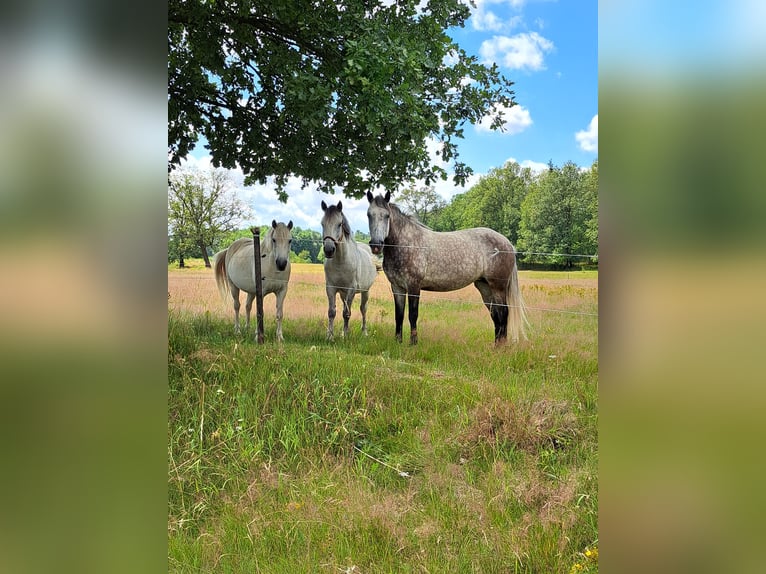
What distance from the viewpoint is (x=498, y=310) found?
4.88m

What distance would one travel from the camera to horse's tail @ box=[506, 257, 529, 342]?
468 centimetres

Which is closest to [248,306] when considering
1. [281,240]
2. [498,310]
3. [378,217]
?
[281,240]

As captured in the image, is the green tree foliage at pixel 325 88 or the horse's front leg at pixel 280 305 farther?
the horse's front leg at pixel 280 305

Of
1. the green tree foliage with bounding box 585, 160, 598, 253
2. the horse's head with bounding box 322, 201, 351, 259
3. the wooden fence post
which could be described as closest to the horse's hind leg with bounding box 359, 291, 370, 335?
the horse's head with bounding box 322, 201, 351, 259

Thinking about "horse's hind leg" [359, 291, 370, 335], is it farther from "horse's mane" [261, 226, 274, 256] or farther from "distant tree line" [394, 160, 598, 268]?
"horse's mane" [261, 226, 274, 256]

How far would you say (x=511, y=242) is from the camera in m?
4.94

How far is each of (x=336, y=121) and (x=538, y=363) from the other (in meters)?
3.20

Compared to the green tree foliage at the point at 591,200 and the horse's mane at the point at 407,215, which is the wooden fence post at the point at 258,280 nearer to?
the horse's mane at the point at 407,215

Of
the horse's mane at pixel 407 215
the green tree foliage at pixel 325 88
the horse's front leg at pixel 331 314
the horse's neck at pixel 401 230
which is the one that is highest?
the green tree foliage at pixel 325 88

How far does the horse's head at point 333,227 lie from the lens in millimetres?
4922

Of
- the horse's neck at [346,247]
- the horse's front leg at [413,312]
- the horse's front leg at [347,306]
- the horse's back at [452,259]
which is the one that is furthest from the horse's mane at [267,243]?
the horse's front leg at [413,312]

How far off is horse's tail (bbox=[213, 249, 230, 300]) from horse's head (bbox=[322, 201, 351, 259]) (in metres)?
1.58

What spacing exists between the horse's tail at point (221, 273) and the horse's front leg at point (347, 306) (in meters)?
1.65
